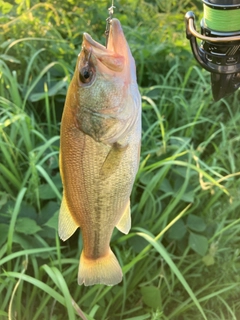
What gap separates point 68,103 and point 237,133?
1.31 meters

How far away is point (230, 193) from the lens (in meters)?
1.74

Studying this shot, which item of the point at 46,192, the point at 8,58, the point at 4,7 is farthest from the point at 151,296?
the point at 4,7

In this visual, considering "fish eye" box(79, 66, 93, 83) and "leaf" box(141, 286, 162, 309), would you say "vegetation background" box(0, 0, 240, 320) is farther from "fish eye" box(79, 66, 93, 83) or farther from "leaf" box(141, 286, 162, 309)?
"fish eye" box(79, 66, 93, 83)

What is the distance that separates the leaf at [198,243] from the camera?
163 cm

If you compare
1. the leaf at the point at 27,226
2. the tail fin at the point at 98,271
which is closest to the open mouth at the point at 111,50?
the tail fin at the point at 98,271

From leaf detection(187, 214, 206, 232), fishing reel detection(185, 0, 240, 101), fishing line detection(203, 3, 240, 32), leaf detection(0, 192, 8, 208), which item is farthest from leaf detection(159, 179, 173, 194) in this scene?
fishing line detection(203, 3, 240, 32)

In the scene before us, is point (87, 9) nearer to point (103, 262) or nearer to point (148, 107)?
point (148, 107)

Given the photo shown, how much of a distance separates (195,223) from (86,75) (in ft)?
3.33

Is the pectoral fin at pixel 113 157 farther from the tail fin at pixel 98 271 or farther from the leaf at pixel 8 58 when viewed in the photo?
the leaf at pixel 8 58

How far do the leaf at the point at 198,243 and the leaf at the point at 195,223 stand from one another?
0.10ft

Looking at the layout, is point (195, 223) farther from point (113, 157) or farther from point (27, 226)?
point (113, 157)

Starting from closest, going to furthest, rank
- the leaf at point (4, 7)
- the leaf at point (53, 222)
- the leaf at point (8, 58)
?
the leaf at point (53, 222)
the leaf at point (8, 58)
the leaf at point (4, 7)

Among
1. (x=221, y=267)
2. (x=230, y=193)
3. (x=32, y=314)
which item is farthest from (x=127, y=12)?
(x=32, y=314)

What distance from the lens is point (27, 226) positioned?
1489 millimetres
